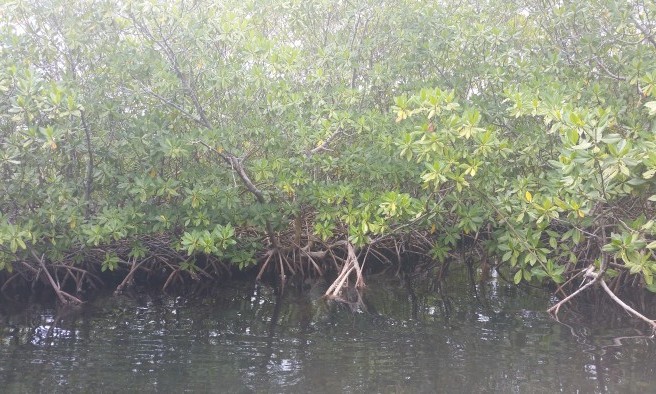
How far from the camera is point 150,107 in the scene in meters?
6.62

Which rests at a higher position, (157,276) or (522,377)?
(157,276)

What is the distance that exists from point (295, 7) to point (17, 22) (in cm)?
269

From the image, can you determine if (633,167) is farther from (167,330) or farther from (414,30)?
(167,330)

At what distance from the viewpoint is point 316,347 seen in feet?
18.3

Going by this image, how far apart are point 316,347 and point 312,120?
2.14m

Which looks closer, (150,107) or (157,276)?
(150,107)

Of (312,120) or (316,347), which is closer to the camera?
(316,347)

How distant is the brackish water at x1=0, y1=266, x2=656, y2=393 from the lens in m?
4.65

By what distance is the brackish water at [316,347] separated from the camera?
15.3 ft

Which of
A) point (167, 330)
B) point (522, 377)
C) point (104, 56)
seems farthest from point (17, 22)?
point (522, 377)

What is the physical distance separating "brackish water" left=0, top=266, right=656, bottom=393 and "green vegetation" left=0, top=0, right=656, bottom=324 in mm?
643

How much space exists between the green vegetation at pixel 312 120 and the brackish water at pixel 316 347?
0.64 m

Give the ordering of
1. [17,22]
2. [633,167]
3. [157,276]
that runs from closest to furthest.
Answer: [633,167] < [17,22] < [157,276]

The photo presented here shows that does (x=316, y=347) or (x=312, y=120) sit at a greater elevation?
(x=312, y=120)
